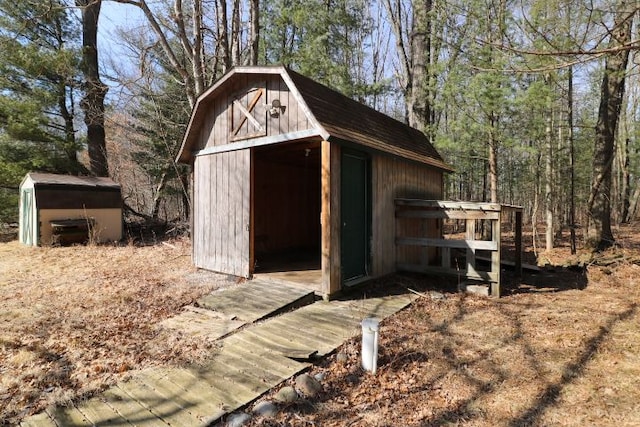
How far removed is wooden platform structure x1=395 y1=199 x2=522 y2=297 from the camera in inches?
247

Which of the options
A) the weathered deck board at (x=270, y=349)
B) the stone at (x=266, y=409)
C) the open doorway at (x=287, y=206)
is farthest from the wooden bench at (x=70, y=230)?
the stone at (x=266, y=409)

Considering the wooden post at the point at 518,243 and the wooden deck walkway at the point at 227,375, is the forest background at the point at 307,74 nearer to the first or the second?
the wooden post at the point at 518,243

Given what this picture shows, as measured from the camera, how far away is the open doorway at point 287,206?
9.26 m

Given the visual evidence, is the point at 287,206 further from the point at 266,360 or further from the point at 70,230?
the point at 70,230

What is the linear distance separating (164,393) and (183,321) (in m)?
1.90

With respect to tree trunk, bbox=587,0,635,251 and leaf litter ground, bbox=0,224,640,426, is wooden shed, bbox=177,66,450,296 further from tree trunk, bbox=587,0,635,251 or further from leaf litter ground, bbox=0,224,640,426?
tree trunk, bbox=587,0,635,251

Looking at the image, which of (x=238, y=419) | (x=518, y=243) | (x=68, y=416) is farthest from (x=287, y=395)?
(x=518, y=243)

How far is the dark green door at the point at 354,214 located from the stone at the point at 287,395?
298 cm

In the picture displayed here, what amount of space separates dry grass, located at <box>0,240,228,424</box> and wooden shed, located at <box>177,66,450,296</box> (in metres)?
1.43

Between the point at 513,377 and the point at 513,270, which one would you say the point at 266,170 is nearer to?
the point at 513,270

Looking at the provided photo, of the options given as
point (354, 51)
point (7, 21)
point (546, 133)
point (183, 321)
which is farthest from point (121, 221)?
point (546, 133)

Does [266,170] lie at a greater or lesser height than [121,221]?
greater

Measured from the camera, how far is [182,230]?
46.1 feet

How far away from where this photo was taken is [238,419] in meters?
2.84
